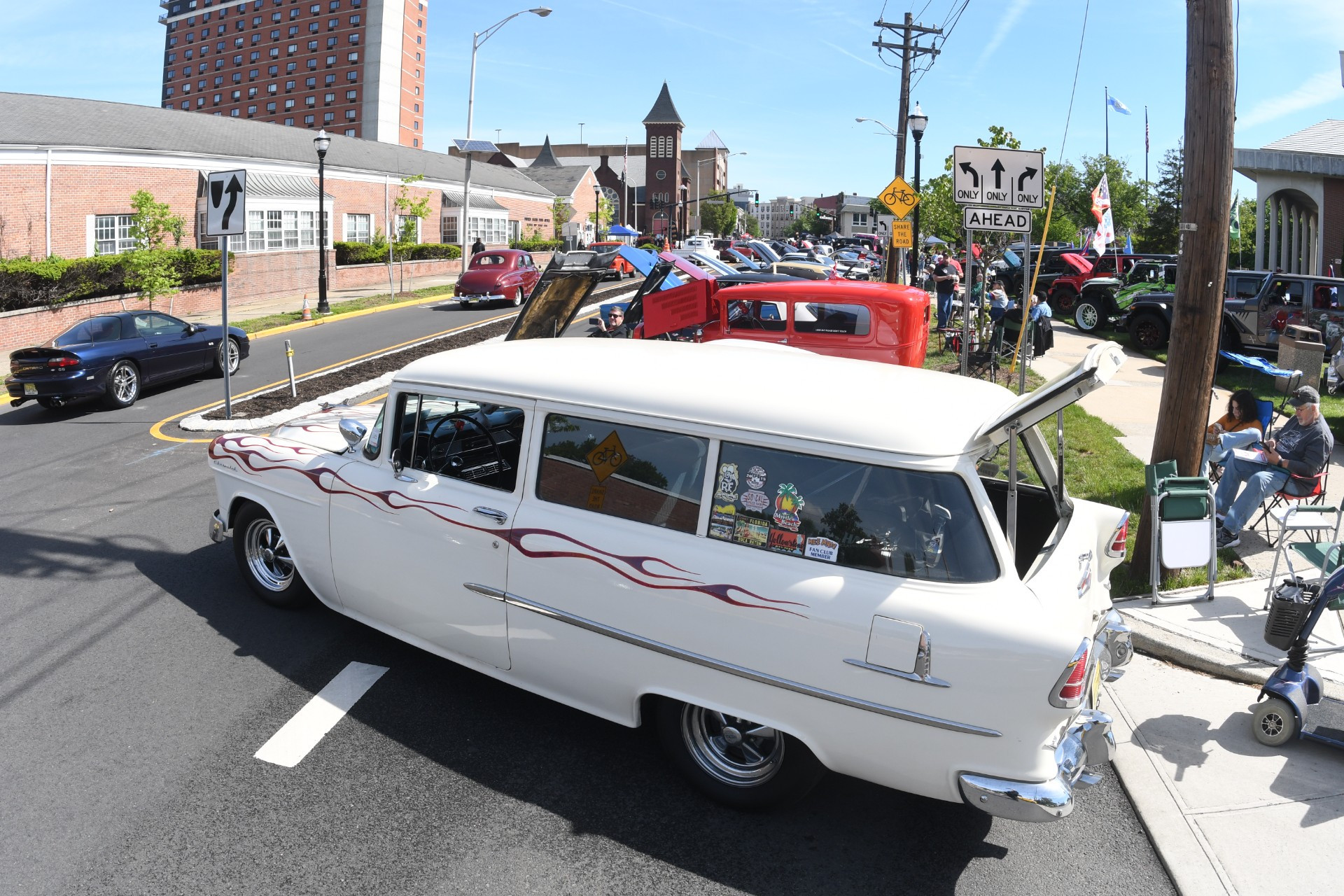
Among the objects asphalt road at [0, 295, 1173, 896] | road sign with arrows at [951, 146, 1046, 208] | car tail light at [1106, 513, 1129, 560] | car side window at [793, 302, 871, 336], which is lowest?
asphalt road at [0, 295, 1173, 896]

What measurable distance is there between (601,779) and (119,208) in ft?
111

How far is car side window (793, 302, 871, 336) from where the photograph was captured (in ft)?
44.8

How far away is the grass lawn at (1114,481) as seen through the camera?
6.95 meters

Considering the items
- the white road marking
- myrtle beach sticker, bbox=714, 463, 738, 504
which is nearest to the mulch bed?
the white road marking


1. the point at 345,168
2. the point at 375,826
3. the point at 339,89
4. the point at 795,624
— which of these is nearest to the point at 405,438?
the point at 375,826

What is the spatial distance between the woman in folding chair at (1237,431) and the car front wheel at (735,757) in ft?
19.3

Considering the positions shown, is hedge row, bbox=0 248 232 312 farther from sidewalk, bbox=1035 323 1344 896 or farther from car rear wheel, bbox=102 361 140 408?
sidewalk, bbox=1035 323 1344 896

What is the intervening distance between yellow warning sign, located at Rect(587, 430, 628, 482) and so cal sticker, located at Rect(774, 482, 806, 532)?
770 millimetres

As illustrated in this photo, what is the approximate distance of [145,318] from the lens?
14656 millimetres

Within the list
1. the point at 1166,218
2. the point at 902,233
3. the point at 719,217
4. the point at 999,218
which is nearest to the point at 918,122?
the point at 902,233

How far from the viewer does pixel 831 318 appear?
1390cm

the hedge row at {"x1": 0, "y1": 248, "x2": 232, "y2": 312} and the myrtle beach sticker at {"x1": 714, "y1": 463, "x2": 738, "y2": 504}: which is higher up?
the hedge row at {"x1": 0, "y1": 248, "x2": 232, "y2": 312}

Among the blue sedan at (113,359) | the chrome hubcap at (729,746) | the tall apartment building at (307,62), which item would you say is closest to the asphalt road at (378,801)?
the chrome hubcap at (729,746)

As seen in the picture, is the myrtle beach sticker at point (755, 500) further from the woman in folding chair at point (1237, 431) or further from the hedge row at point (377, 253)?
the hedge row at point (377, 253)
